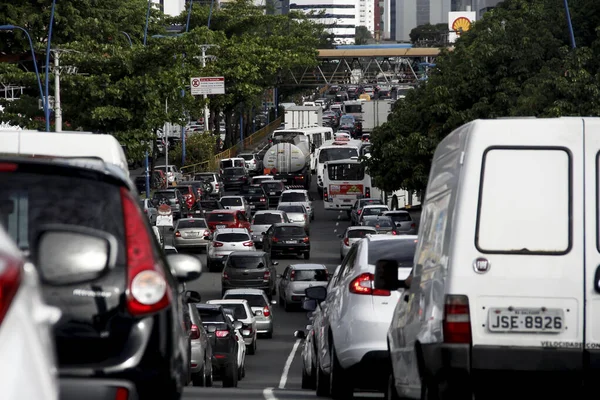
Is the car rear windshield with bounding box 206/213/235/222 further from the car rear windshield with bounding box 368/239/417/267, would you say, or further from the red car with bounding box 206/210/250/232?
the car rear windshield with bounding box 368/239/417/267

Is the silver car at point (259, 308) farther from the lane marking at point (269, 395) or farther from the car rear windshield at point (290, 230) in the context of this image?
the lane marking at point (269, 395)

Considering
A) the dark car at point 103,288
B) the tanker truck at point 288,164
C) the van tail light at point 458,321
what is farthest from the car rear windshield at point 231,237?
the dark car at point 103,288

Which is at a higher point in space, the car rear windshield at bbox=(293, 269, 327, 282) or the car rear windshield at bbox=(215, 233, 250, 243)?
the car rear windshield at bbox=(215, 233, 250, 243)

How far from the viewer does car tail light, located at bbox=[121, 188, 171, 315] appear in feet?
17.7

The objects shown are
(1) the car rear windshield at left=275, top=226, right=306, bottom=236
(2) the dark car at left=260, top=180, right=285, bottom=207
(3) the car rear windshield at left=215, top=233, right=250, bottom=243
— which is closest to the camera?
(3) the car rear windshield at left=215, top=233, right=250, bottom=243

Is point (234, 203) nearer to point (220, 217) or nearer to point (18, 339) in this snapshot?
point (220, 217)

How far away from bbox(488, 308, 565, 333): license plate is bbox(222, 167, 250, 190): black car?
67.7 metres

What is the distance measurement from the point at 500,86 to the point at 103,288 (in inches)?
1469

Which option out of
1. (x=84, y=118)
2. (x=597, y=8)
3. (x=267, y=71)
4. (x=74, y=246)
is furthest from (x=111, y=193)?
(x=267, y=71)

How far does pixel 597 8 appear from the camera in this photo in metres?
42.0

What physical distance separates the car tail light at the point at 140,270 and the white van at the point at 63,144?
4061 mm

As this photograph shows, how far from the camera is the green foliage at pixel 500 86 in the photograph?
35.6 m

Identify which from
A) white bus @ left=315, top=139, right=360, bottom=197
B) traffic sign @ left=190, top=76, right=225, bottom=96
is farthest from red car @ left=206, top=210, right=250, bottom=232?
white bus @ left=315, top=139, right=360, bottom=197

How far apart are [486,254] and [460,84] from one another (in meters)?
38.4
